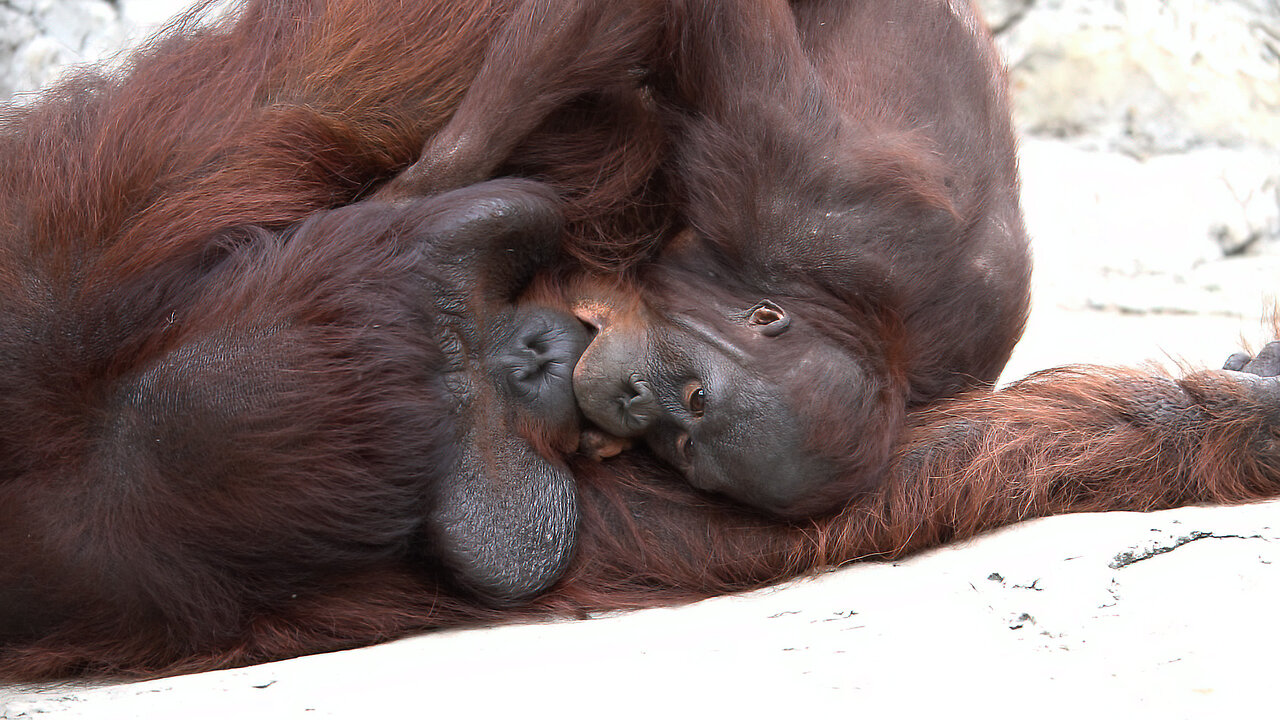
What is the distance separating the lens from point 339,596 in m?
1.63

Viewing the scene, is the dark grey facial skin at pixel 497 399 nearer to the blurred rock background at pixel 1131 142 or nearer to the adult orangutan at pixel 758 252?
the adult orangutan at pixel 758 252

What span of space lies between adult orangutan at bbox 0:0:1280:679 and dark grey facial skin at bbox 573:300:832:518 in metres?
0.08

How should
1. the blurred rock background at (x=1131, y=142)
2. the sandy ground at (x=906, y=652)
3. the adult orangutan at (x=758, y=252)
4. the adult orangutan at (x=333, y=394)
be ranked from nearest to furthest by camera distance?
1. the sandy ground at (x=906, y=652)
2. the adult orangutan at (x=333, y=394)
3. the adult orangutan at (x=758, y=252)
4. the blurred rock background at (x=1131, y=142)

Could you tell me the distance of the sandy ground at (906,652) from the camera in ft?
4.07

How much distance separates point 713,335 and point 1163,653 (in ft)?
2.21

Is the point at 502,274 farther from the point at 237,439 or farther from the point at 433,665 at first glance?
the point at 433,665

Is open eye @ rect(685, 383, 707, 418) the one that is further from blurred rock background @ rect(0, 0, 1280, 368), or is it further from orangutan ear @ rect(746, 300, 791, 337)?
blurred rock background @ rect(0, 0, 1280, 368)

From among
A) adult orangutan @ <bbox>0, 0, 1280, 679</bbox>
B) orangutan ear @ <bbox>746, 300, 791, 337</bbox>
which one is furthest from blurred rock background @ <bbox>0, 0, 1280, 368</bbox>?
orangutan ear @ <bbox>746, 300, 791, 337</bbox>

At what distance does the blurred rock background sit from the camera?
3176 millimetres

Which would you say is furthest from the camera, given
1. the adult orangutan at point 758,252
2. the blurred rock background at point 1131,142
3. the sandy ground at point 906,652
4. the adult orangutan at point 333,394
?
the blurred rock background at point 1131,142

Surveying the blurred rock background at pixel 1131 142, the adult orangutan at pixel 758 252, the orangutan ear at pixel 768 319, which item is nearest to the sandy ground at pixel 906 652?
the adult orangutan at pixel 758 252

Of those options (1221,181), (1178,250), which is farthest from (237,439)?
(1221,181)

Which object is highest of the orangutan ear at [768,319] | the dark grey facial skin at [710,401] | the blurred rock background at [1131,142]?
the orangutan ear at [768,319]

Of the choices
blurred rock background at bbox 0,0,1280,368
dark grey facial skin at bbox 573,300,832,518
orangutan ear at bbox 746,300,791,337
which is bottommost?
blurred rock background at bbox 0,0,1280,368
